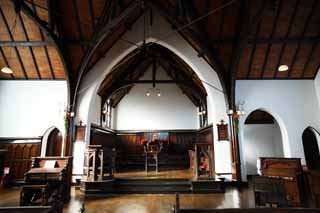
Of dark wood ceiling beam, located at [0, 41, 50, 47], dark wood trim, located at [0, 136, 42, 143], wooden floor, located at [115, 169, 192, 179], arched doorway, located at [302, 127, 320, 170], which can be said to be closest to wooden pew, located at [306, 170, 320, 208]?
wooden floor, located at [115, 169, 192, 179]

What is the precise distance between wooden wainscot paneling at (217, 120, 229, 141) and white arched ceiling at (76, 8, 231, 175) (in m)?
0.17

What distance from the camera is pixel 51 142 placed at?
8.06 meters

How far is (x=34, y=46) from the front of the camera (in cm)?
657

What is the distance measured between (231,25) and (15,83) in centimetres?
806

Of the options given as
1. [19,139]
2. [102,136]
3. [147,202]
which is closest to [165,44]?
[102,136]

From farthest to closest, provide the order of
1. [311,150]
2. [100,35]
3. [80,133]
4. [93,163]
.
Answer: [311,150]
[80,133]
[100,35]
[93,163]

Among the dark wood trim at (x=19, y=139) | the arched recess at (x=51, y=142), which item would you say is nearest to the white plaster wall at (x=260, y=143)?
the arched recess at (x=51, y=142)

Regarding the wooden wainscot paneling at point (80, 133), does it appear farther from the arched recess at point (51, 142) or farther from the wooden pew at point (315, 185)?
the wooden pew at point (315, 185)

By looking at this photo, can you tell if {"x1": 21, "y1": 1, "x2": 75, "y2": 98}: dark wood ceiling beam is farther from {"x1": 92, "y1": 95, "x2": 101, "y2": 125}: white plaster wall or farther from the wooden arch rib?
{"x1": 92, "y1": 95, "x2": 101, "y2": 125}: white plaster wall

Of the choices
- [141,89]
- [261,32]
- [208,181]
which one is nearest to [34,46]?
[141,89]

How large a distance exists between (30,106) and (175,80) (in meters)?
5.88

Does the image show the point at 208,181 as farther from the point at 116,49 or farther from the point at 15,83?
the point at 15,83

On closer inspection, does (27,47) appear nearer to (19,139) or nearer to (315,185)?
(19,139)

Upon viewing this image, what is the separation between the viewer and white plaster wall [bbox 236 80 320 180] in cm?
712
